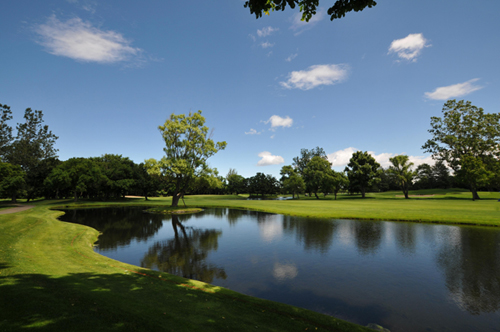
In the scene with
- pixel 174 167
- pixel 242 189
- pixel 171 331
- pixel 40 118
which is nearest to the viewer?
pixel 171 331

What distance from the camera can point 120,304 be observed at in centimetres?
696

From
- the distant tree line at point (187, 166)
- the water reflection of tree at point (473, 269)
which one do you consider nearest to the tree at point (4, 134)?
the distant tree line at point (187, 166)

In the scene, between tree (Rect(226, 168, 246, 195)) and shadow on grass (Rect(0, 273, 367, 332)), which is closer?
shadow on grass (Rect(0, 273, 367, 332))

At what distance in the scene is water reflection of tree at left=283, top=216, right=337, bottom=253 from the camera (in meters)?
18.5

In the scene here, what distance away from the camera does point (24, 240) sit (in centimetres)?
1549

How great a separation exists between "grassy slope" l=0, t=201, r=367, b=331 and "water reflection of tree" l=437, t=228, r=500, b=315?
6331 mm

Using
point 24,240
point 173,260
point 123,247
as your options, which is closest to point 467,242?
point 173,260

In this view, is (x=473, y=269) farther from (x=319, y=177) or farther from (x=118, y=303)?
(x=319, y=177)

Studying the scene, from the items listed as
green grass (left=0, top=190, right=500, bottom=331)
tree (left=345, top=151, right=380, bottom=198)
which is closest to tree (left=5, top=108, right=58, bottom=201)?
green grass (left=0, top=190, right=500, bottom=331)

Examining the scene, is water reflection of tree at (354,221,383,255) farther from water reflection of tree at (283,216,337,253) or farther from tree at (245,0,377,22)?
tree at (245,0,377,22)

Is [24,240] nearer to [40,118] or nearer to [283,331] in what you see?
[283,331]

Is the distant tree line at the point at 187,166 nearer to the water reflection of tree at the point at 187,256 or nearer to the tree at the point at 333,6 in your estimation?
the water reflection of tree at the point at 187,256

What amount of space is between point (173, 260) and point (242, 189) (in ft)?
352

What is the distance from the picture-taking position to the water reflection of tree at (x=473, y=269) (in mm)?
9359
